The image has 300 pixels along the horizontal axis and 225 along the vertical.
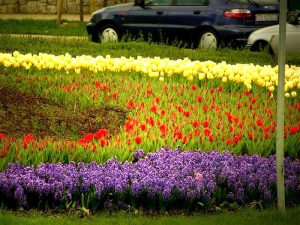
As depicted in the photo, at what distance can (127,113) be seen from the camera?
32.1ft

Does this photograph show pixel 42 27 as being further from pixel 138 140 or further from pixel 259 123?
pixel 138 140

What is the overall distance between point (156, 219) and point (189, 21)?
12628mm

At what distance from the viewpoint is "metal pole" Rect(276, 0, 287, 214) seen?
663 centimetres

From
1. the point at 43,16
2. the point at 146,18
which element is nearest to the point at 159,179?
the point at 146,18

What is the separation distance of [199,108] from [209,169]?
2.43 metres

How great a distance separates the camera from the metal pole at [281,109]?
6.63 m

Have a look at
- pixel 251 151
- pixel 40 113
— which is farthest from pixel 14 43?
pixel 251 151

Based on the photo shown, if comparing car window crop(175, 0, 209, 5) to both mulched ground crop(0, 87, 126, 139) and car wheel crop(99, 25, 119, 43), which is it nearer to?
car wheel crop(99, 25, 119, 43)

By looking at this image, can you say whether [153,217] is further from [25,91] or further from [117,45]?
[117,45]

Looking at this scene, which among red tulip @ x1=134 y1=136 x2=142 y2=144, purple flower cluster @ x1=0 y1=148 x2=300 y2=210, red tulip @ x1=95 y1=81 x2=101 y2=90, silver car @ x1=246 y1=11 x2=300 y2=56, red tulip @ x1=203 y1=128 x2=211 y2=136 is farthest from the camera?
silver car @ x1=246 y1=11 x2=300 y2=56

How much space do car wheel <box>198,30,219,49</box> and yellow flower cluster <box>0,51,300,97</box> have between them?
5.59m

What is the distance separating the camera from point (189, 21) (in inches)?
755

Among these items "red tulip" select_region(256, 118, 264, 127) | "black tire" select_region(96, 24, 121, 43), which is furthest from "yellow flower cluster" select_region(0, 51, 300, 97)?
"black tire" select_region(96, 24, 121, 43)

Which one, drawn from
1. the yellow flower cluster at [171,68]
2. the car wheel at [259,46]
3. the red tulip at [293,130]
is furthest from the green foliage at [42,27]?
the red tulip at [293,130]
